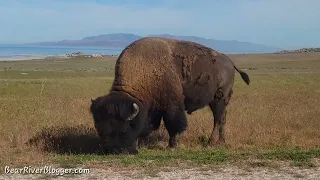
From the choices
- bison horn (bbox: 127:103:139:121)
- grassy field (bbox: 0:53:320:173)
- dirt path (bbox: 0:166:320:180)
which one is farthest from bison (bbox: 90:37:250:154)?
dirt path (bbox: 0:166:320:180)

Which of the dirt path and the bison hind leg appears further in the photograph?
the bison hind leg

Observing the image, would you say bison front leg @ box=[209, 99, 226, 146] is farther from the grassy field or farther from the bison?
the grassy field

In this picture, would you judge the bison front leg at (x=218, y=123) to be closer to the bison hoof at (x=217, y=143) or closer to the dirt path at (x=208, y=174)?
the bison hoof at (x=217, y=143)

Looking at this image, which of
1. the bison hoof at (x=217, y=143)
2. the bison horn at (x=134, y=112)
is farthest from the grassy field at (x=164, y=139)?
the bison horn at (x=134, y=112)

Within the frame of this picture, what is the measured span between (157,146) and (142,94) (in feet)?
5.85

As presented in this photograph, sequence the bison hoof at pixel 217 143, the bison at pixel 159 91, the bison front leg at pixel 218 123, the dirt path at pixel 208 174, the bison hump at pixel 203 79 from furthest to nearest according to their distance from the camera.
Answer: the bison front leg at pixel 218 123, the bison hump at pixel 203 79, the bison hoof at pixel 217 143, the bison at pixel 159 91, the dirt path at pixel 208 174

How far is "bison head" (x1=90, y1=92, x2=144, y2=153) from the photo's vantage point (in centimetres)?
1000

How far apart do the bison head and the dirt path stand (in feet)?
5.17

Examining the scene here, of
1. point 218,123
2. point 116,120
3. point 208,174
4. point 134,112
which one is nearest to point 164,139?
point 218,123

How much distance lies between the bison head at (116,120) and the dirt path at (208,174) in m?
1.58

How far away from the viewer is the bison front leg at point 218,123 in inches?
503

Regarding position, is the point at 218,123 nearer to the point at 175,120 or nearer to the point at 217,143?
the point at 217,143

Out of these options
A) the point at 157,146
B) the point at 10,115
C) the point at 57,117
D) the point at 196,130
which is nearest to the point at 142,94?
the point at 157,146

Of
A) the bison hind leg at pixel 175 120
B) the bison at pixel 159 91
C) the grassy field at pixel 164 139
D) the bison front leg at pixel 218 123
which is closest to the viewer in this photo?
the grassy field at pixel 164 139
